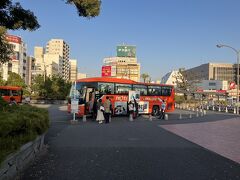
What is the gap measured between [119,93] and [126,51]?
82132 mm

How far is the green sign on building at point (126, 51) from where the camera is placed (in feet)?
343

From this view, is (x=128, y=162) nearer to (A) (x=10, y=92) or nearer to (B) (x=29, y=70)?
(A) (x=10, y=92)

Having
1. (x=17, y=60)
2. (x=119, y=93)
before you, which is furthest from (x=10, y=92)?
(x=17, y=60)

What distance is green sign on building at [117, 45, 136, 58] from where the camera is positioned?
105m

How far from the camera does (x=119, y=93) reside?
81.3ft

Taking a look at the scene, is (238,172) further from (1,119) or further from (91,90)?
(91,90)

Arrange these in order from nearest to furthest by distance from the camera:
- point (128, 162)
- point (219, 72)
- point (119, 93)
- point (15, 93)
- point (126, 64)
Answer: point (128, 162) < point (119, 93) < point (15, 93) < point (126, 64) < point (219, 72)

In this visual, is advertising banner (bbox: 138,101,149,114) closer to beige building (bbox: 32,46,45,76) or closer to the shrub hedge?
the shrub hedge

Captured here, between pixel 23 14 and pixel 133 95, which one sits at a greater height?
pixel 23 14

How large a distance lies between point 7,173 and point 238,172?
5059 millimetres

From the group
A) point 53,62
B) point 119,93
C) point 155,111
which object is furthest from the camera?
point 53,62

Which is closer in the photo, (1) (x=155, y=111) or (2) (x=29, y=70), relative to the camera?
(1) (x=155, y=111)

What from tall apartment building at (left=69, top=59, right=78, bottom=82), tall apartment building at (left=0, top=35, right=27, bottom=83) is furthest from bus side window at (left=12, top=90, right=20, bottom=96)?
tall apartment building at (left=69, top=59, right=78, bottom=82)

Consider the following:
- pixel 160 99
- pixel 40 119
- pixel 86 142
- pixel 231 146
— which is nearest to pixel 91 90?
pixel 160 99
